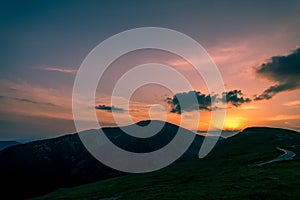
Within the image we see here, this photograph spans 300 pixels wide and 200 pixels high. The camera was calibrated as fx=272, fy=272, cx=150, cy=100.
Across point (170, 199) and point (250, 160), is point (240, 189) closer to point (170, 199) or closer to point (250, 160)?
point (170, 199)

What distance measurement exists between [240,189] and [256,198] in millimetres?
8239

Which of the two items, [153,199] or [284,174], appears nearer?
[153,199]

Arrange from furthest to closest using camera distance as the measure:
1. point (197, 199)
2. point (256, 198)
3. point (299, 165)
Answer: point (299, 165) → point (197, 199) → point (256, 198)

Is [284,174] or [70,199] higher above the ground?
[284,174]

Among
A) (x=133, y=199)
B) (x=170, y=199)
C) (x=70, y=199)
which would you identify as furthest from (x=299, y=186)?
(x=70, y=199)

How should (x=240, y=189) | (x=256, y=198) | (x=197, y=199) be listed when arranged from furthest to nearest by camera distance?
(x=240, y=189), (x=197, y=199), (x=256, y=198)

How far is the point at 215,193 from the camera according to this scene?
175ft

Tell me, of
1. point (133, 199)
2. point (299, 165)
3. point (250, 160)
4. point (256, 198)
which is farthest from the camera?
point (250, 160)

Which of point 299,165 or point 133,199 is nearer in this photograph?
point 133,199

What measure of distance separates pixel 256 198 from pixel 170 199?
16.0 m

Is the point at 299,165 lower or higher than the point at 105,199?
higher

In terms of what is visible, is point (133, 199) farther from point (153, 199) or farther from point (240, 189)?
point (240, 189)

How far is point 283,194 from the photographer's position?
46.8m

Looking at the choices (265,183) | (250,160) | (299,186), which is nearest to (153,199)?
(265,183)
